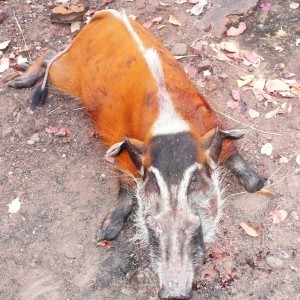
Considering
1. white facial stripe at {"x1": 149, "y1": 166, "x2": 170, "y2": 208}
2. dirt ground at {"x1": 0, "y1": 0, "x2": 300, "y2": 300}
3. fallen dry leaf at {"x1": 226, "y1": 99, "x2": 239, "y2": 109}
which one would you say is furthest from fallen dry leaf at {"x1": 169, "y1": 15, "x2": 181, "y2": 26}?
white facial stripe at {"x1": 149, "y1": 166, "x2": 170, "y2": 208}

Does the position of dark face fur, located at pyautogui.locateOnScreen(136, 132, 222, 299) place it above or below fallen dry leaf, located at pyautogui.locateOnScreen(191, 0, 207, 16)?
above

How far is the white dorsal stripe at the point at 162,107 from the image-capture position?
10.0ft

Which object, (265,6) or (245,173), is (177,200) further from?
(265,6)

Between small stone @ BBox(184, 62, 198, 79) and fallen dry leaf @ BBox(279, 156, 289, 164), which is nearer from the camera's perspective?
fallen dry leaf @ BBox(279, 156, 289, 164)

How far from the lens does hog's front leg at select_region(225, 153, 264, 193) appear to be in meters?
3.47

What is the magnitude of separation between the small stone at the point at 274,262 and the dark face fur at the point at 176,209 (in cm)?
42

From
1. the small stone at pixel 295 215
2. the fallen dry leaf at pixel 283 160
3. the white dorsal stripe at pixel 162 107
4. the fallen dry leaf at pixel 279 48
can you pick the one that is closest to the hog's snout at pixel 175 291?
the white dorsal stripe at pixel 162 107

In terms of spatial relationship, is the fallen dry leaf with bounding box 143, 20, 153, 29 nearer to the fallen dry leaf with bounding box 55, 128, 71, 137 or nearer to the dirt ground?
the dirt ground

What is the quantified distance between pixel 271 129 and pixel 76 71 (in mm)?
1354

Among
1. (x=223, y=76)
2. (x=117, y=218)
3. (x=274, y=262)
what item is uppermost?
(x=223, y=76)

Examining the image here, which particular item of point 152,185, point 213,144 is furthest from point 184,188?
point 213,144

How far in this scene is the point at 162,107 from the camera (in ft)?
10.5

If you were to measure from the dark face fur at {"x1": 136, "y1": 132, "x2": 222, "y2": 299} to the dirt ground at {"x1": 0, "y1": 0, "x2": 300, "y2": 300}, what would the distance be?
13.3 inches

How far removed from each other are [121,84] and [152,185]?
853 mm
